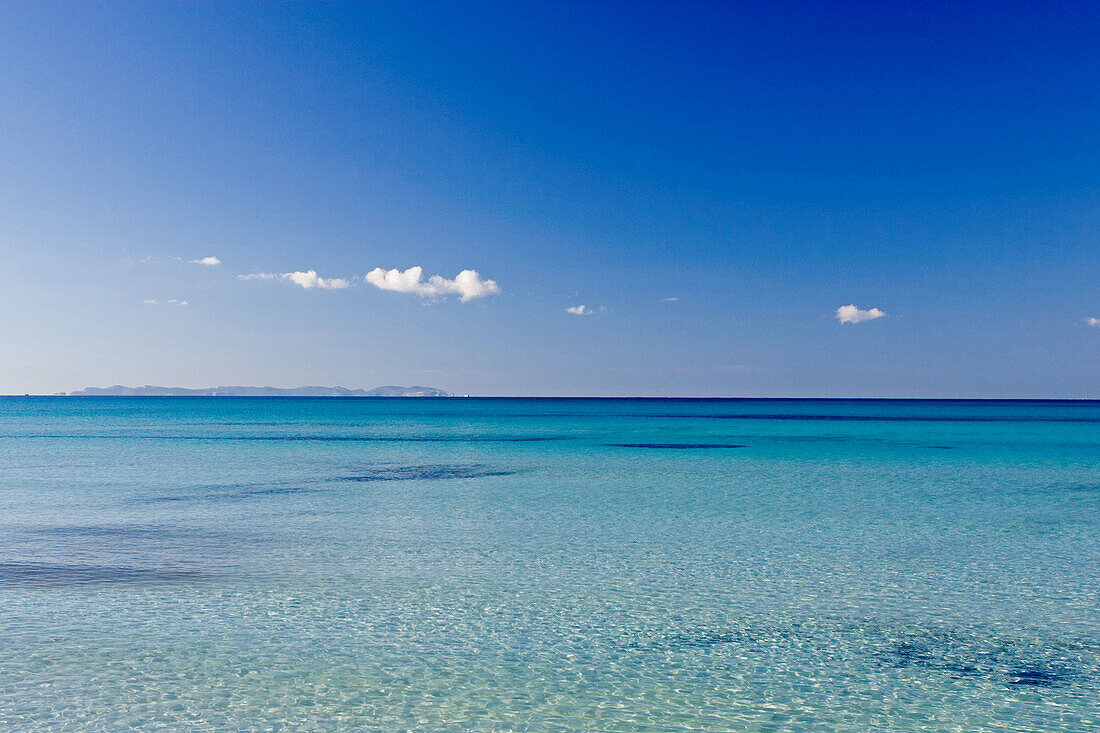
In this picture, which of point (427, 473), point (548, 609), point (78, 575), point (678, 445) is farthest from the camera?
point (678, 445)

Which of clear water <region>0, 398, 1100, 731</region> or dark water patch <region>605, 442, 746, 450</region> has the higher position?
clear water <region>0, 398, 1100, 731</region>

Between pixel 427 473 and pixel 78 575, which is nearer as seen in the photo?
pixel 78 575

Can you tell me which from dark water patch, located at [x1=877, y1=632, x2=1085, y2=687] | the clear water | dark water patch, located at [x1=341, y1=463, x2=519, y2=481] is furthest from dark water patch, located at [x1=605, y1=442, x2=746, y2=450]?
dark water patch, located at [x1=877, y1=632, x2=1085, y2=687]

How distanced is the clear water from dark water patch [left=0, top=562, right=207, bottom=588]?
7 cm

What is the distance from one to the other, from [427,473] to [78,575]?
52.4ft

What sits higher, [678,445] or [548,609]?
[548,609]

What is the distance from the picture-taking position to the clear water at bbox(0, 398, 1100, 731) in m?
6.81

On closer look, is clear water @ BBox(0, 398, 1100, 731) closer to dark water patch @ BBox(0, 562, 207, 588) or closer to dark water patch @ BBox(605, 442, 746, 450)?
dark water patch @ BBox(0, 562, 207, 588)

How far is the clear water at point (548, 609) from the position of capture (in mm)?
6812

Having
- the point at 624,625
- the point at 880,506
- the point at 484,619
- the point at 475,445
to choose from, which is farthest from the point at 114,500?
the point at 475,445

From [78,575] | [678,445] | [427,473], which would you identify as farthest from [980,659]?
[678,445]

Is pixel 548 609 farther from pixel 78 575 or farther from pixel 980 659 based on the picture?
pixel 78 575

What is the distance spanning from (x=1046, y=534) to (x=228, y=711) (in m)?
14.6

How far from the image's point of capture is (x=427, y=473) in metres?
27.0
